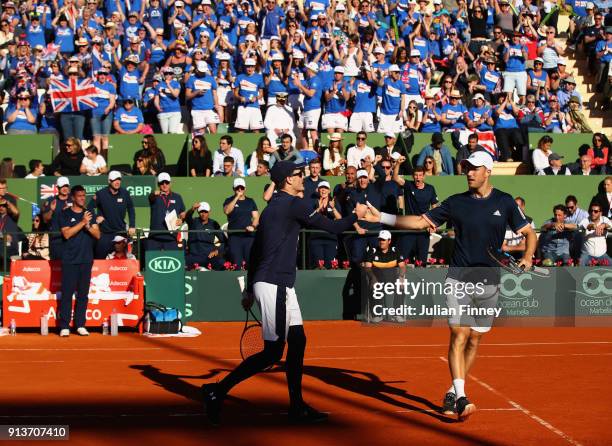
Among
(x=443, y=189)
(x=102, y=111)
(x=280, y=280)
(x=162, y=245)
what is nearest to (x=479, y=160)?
(x=280, y=280)

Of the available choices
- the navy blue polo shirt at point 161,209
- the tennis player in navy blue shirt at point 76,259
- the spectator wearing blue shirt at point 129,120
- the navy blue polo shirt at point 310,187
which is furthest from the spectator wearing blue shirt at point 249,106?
the tennis player in navy blue shirt at point 76,259

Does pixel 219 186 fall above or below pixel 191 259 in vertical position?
above

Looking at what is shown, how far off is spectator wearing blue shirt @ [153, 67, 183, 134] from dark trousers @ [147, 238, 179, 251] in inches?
151

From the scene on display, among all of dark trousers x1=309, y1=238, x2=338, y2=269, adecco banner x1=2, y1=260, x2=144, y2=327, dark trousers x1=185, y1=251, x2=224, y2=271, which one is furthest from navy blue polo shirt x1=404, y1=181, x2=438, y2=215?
adecco banner x1=2, y1=260, x2=144, y2=327

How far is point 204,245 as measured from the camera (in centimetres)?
1845

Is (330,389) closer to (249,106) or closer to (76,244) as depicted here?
→ (76,244)

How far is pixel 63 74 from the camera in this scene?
21.2 m

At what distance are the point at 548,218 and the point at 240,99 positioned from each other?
255 inches

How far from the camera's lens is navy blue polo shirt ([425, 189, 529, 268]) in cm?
933

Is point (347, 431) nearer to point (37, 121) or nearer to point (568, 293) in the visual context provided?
point (568, 293)

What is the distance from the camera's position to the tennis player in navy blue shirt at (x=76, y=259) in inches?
643

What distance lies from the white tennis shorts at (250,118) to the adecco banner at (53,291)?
199 inches

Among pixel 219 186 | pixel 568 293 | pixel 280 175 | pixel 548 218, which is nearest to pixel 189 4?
pixel 219 186

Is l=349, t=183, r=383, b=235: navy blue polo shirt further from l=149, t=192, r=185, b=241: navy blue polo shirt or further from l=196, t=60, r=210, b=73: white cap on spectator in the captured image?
l=196, t=60, r=210, b=73: white cap on spectator
